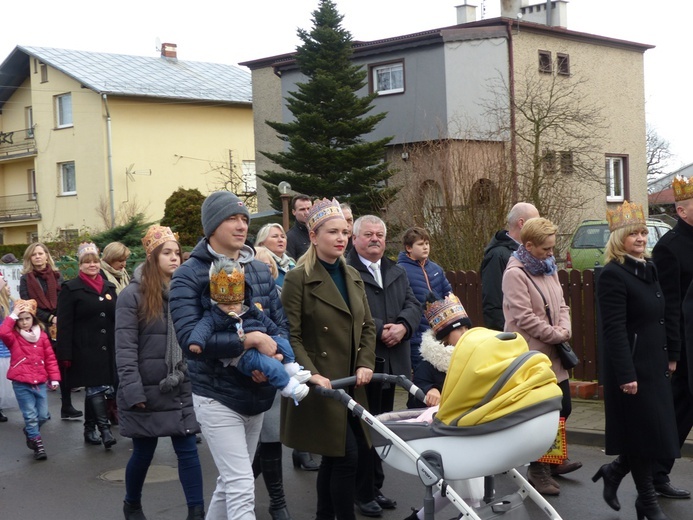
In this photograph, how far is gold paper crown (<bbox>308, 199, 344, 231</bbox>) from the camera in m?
6.02

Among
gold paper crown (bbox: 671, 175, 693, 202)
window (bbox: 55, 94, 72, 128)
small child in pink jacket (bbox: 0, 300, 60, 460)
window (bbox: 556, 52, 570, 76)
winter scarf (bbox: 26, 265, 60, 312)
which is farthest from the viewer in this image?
window (bbox: 55, 94, 72, 128)

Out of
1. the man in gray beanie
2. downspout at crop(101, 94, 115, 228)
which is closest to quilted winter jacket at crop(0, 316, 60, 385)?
the man in gray beanie

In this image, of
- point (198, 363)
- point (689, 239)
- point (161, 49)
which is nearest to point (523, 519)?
point (198, 363)

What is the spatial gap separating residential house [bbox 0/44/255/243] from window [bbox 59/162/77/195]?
0.05m

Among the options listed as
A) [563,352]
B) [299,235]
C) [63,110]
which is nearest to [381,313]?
[563,352]

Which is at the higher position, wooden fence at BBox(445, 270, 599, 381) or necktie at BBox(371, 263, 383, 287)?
necktie at BBox(371, 263, 383, 287)

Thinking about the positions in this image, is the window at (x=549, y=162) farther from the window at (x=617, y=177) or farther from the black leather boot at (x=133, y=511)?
the black leather boot at (x=133, y=511)

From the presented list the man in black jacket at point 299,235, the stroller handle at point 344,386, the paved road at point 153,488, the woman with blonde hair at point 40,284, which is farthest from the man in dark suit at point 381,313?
the woman with blonde hair at point 40,284

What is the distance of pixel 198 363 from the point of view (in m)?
5.25

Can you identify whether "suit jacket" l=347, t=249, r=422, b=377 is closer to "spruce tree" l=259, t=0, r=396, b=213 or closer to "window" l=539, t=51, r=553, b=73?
"spruce tree" l=259, t=0, r=396, b=213

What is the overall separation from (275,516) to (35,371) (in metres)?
4.09

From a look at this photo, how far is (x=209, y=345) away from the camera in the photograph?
4.94 meters

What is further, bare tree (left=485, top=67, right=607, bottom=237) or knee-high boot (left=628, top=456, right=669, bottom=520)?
bare tree (left=485, top=67, right=607, bottom=237)

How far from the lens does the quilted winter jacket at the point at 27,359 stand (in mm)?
9641
